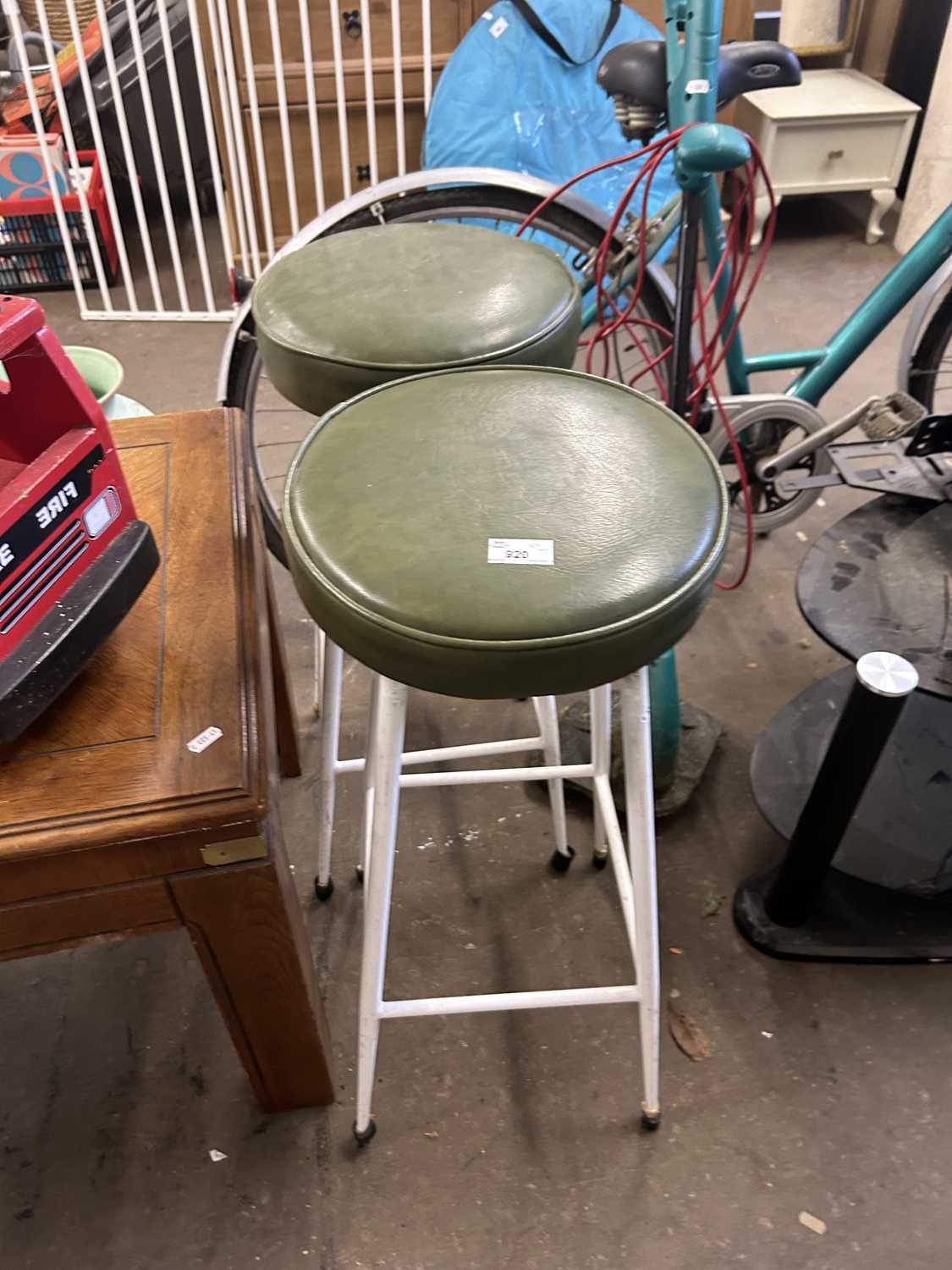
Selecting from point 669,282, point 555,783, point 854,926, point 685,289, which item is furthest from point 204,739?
point 669,282

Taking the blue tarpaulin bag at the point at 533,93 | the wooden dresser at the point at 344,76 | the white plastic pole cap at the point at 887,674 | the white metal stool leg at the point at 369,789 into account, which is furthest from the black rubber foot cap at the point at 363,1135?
the wooden dresser at the point at 344,76

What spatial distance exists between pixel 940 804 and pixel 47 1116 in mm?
1430

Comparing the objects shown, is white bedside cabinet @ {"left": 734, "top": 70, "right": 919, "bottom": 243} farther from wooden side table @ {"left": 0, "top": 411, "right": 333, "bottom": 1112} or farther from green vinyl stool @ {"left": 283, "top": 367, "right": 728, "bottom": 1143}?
wooden side table @ {"left": 0, "top": 411, "right": 333, "bottom": 1112}

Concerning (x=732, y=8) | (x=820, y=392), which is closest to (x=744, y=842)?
(x=820, y=392)

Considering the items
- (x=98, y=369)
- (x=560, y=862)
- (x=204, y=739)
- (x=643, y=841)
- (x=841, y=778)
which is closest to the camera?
(x=204, y=739)

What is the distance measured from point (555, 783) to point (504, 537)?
2.52 ft

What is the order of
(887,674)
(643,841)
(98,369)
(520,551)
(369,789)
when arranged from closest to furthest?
(520,551), (643,841), (887,674), (369,789), (98,369)

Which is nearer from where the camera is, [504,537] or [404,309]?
[504,537]

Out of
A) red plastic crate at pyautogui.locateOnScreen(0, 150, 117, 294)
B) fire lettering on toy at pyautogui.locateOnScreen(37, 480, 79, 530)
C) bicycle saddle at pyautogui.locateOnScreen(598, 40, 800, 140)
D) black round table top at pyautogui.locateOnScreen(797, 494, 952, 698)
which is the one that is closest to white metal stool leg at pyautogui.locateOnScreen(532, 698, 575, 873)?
black round table top at pyautogui.locateOnScreen(797, 494, 952, 698)

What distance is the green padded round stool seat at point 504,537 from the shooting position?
0.73m

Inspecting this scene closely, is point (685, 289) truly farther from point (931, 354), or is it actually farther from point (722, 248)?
point (931, 354)

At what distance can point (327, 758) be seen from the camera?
135 centimetres

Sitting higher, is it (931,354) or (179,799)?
(179,799)

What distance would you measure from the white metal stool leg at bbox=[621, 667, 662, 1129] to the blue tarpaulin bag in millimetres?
2073
